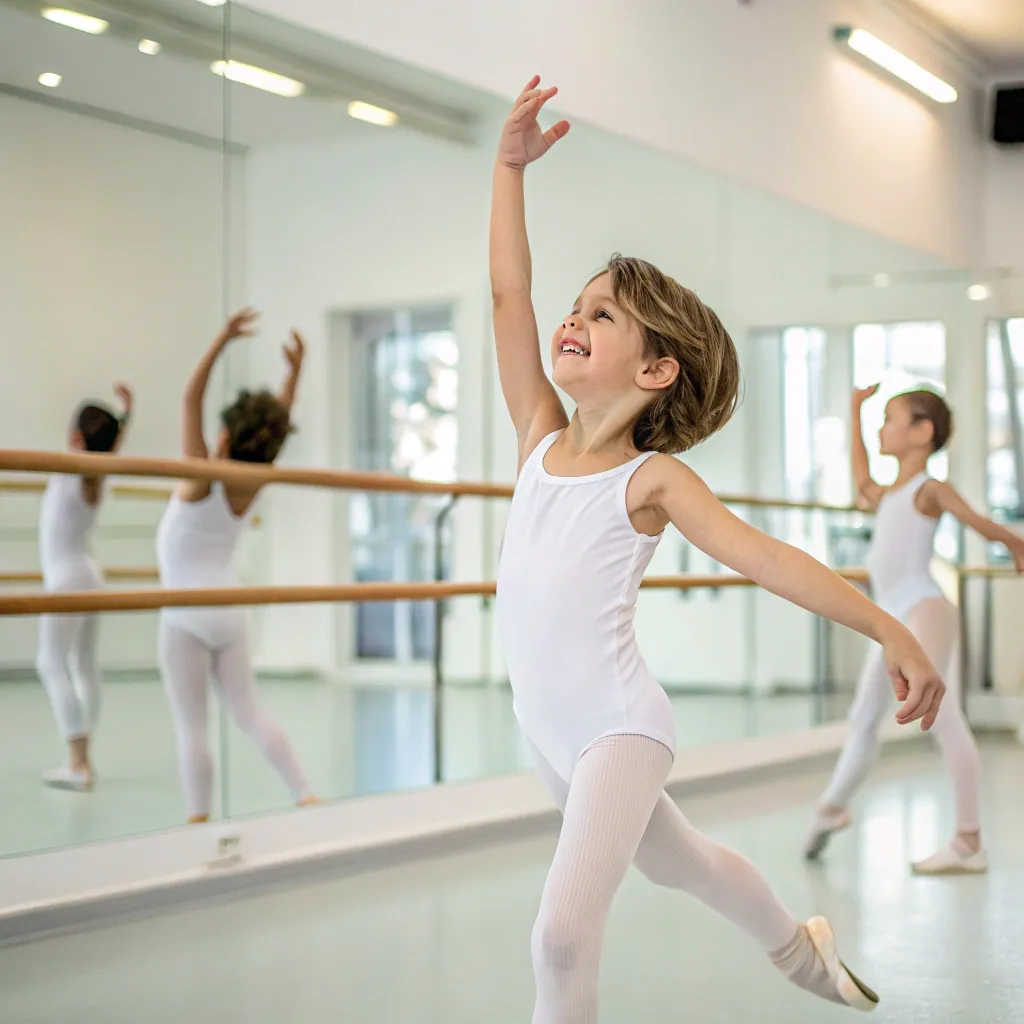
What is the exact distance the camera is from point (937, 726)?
361 centimetres

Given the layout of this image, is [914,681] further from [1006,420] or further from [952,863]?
[1006,420]

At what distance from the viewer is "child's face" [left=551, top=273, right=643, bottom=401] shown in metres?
1.78

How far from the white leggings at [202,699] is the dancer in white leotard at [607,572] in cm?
142

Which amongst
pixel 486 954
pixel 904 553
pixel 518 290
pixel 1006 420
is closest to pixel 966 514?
pixel 904 553

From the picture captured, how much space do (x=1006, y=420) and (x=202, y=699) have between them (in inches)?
184

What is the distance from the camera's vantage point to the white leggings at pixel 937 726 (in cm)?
349

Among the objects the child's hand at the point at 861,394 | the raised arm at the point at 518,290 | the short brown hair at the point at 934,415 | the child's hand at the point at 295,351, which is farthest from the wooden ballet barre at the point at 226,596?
the short brown hair at the point at 934,415

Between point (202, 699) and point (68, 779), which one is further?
point (202, 699)

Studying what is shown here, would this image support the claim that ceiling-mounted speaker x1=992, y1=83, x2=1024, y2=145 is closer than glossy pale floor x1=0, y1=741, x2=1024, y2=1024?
No

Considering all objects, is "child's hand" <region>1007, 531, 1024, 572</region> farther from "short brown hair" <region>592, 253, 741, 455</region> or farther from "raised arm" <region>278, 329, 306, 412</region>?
"raised arm" <region>278, 329, 306, 412</region>

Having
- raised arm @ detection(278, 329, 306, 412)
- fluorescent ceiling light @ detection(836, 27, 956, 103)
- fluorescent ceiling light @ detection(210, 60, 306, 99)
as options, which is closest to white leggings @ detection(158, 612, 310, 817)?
raised arm @ detection(278, 329, 306, 412)

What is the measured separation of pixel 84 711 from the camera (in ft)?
9.40

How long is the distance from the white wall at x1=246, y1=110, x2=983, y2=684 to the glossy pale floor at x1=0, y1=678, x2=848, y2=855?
12cm

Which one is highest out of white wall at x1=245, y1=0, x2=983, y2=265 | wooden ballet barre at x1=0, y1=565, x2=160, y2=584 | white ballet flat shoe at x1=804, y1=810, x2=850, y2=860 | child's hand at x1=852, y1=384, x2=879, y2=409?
white wall at x1=245, y1=0, x2=983, y2=265
